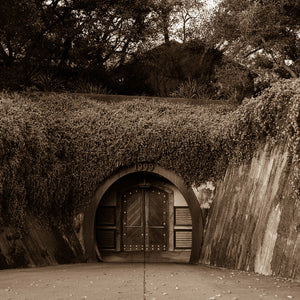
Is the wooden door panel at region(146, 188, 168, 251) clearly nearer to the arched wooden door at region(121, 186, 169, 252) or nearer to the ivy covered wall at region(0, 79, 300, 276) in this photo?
the arched wooden door at region(121, 186, 169, 252)

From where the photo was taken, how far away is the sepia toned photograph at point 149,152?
8.78 metres

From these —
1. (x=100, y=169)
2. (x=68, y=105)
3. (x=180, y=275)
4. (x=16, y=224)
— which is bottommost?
(x=180, y=275)

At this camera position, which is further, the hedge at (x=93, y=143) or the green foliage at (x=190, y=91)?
the green foliage at (x=190, y=91)

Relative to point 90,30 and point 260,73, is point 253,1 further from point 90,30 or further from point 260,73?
point 90,30

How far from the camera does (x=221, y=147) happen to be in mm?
12773

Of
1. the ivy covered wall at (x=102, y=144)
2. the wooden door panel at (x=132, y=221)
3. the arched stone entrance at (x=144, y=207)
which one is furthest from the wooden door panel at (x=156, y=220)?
the ivy covered wall at (x=102, y=144)

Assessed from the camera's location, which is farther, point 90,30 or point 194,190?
point 90,30

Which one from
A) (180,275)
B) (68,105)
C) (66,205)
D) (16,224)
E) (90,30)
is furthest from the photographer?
(90,30)

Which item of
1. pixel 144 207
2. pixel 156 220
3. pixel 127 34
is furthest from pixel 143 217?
pixel 127 34

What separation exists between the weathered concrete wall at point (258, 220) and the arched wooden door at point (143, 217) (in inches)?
82.3

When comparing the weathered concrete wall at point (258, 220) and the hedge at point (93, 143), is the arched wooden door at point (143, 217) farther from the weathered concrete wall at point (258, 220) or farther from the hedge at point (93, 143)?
the weathered concrete wall at point (258, 220)

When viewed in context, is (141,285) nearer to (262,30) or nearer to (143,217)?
(143,217)

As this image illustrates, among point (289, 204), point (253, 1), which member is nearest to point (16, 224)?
point (289, 204)

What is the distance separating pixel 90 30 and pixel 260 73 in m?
6.80
